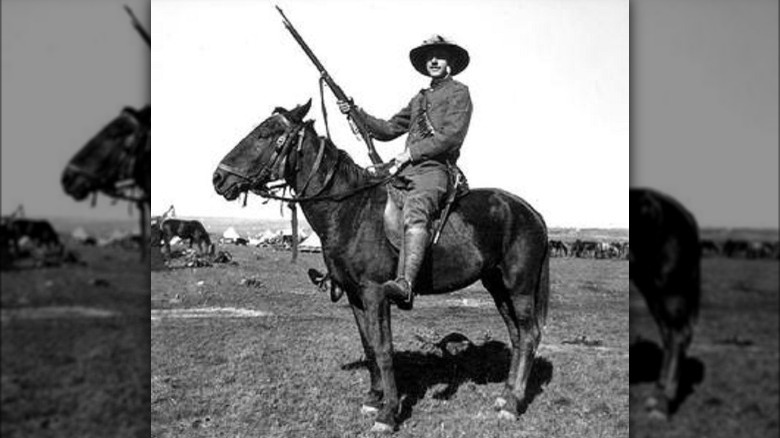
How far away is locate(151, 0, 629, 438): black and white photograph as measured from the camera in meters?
6.94

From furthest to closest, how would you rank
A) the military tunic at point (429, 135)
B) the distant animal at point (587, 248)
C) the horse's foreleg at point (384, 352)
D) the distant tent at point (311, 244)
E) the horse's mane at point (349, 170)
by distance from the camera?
the distant tent at point (311, 244) < the distant animal at point (587, 248) < the horse's mane at point (349, 170) < the horse's foreleg at point (384, 352) < the military tunic at point (429, 135)

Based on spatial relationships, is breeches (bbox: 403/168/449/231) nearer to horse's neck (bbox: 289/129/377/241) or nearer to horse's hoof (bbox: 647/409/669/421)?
horse's neck (bbox: 289/129/377/241)

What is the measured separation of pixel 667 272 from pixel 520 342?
113cm

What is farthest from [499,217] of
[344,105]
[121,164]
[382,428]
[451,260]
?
[121,164]

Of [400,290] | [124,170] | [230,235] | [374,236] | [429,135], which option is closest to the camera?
[400,290]

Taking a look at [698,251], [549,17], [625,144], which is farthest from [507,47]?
[698,251]

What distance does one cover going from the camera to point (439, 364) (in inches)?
287

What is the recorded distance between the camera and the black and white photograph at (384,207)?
6.94m

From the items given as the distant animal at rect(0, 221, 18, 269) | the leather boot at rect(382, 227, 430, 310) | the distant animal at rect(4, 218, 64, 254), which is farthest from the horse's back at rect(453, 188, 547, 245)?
the distant animal at rect(0, 221, 18, 269)

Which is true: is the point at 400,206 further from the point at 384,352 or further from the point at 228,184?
the point at 228,184

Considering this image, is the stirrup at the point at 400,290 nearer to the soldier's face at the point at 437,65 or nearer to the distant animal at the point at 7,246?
the soldier's face at the point at 437,65

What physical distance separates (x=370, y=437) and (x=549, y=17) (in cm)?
328

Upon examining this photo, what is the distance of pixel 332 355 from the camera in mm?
7277

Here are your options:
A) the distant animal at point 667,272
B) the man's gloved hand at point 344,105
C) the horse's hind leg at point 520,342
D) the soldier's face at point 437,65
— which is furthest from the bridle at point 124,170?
the distant animal at point 667,272
